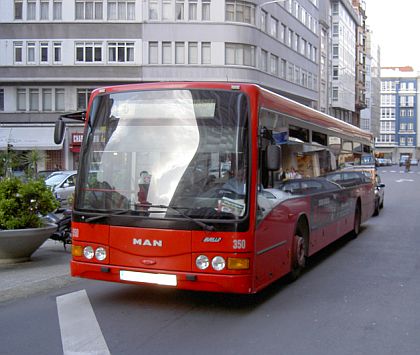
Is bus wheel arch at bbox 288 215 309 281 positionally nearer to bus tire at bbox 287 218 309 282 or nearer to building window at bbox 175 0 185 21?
bus tire at bbox 287 218 309 282

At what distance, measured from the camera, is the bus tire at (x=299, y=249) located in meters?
7.93

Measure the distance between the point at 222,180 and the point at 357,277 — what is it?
349 centimetres

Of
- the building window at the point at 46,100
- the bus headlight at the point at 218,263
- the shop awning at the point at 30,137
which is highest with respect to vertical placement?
the building window at the point at 46,100

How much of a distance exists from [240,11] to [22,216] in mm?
34517

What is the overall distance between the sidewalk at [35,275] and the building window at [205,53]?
102 ft

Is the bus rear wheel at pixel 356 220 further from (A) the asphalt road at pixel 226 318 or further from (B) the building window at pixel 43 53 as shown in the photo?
(B) the building window at pixel 43 53

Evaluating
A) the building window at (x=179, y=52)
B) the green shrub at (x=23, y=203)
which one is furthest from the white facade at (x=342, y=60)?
the green shrub at (x=23, y=203)

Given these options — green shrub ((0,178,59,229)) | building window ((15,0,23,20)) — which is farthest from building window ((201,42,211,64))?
green shrub ((0,178,59,229))

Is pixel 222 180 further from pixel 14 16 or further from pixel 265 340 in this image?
pixel 14 16

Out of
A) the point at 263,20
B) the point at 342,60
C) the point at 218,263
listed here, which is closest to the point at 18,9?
the point at 263,20

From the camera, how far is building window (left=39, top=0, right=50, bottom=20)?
130ft

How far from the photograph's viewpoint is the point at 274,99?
7336 millimetres

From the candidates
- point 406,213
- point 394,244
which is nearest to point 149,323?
point 394,244

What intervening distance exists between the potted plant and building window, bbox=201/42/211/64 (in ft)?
105
